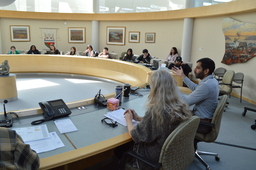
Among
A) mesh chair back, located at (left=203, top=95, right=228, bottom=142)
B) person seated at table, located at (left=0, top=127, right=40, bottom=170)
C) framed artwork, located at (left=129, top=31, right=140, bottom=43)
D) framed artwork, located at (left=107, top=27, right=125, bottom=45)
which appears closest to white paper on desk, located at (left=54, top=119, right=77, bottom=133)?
person seated at table, located at (left=0, top=127, right=40, bottom=170)

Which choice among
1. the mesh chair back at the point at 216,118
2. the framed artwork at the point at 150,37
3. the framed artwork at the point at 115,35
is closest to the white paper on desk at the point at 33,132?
the mesh chair back at the point at 216,118

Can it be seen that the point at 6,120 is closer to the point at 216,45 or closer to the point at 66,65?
the point at 66,65

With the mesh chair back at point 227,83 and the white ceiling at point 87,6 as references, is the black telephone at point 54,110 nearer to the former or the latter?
the mesh chair back at point 227,83

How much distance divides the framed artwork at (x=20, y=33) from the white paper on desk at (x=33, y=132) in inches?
454

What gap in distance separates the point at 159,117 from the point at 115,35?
35.3ft

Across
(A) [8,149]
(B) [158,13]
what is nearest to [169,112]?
(A) [8,149]

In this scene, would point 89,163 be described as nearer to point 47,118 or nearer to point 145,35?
point 47,118

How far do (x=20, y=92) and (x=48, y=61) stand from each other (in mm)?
2749

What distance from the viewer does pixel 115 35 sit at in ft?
39.1

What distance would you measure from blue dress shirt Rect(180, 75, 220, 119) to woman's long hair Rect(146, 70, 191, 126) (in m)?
0.87

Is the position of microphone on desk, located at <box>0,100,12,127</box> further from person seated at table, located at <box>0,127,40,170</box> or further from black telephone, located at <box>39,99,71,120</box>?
person seated at table, located at <box>0,127,40,170</box>

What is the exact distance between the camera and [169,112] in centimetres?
167

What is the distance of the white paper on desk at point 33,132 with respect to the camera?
1790 millimetres

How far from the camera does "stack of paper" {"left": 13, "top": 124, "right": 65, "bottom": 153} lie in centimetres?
167
